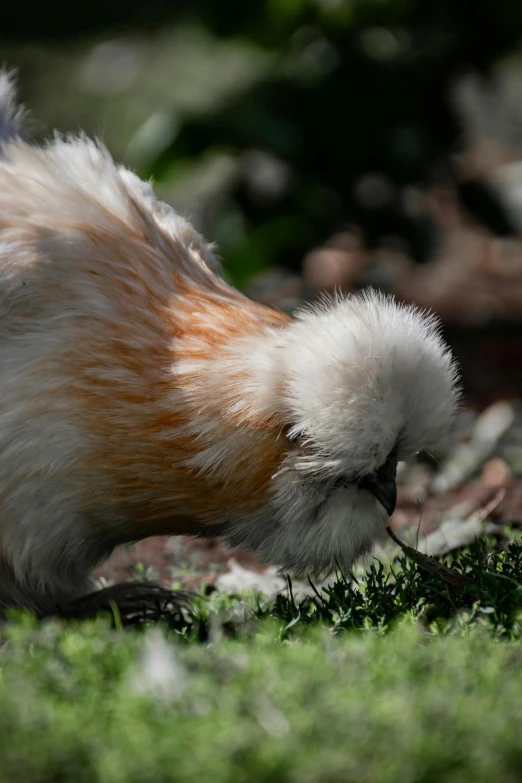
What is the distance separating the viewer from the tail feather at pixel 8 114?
425 centimetres

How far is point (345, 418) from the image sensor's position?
3.12 meters

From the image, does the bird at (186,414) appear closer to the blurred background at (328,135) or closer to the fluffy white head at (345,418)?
the fluffy white head at (345,418)

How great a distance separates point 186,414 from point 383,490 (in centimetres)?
63

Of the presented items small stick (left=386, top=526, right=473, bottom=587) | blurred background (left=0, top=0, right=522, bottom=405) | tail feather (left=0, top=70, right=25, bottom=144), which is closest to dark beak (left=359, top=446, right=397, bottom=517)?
small stick (left=386, top=526, right=473, bottom=587)

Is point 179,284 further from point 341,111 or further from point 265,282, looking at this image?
point 265,282

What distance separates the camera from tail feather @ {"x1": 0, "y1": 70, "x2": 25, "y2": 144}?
4.25 meters

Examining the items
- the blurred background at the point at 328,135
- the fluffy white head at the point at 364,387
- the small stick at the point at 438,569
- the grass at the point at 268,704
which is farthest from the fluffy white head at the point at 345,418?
the blurred background at the point at 328,135

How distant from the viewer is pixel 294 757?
2.16 meters

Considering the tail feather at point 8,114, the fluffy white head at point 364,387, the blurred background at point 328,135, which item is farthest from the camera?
the blurred background at point 328,135

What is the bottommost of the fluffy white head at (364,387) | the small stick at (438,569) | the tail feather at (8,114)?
the small stick at (438,569)

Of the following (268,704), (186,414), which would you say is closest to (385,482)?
(186,414)

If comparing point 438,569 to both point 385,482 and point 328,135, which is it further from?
point 328,135

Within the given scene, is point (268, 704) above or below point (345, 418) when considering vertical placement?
below

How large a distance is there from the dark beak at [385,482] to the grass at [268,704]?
0.40 metres
